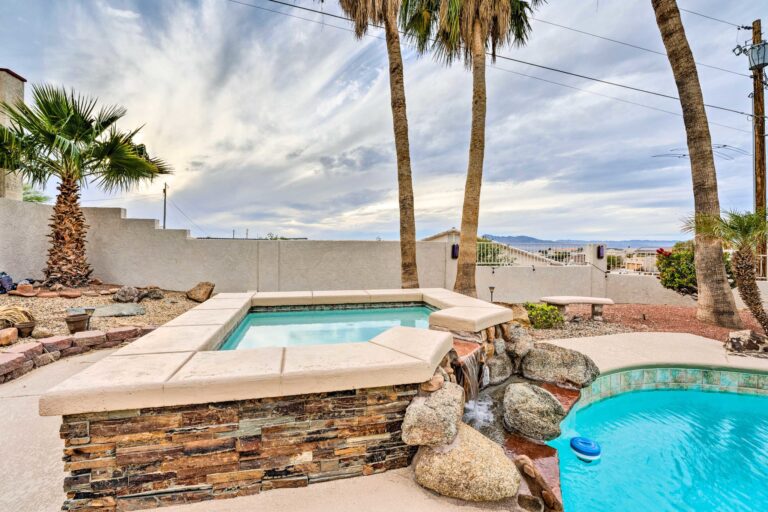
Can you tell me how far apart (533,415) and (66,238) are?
10300mm

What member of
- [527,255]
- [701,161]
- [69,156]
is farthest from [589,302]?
[69,156]

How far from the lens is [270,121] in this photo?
8.70 m

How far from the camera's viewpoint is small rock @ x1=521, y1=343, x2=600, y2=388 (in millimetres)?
3594

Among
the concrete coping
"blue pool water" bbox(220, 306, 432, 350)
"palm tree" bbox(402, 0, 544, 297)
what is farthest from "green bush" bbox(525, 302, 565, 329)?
the concrete coping

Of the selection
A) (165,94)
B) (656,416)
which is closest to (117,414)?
(656,416)

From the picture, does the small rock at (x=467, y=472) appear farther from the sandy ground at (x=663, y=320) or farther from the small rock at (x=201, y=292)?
the small rock at (x=201, y=292)

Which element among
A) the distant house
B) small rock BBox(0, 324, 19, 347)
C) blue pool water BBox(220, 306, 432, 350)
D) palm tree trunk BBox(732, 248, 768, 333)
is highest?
the distant house

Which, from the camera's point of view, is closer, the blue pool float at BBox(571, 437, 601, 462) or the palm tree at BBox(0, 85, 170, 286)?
the blue pool float at BBox(571, 437, 601, 462)

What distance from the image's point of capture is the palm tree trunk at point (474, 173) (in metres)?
7.13

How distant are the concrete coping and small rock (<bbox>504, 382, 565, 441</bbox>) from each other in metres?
0.86

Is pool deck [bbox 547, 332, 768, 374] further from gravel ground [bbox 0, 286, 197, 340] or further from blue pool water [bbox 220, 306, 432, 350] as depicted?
gravel ground [bbox 0, 286, 197, 340]

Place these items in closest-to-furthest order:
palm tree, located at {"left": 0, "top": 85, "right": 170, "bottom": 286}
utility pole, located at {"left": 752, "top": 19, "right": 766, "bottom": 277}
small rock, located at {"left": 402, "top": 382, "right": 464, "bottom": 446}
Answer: small rock, located at {"left": 402, "top": 382, "right": 464, "bottom": 446}
palm tree, located at {"left": 0, "top": 85, "right": 170, "bottom": 286}
utility pole, located at {"left": 752, "top": 19, "right": 766, "bottom": 277}

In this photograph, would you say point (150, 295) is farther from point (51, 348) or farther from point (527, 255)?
point (527, 255)

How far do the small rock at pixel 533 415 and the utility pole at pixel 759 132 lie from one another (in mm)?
11643
